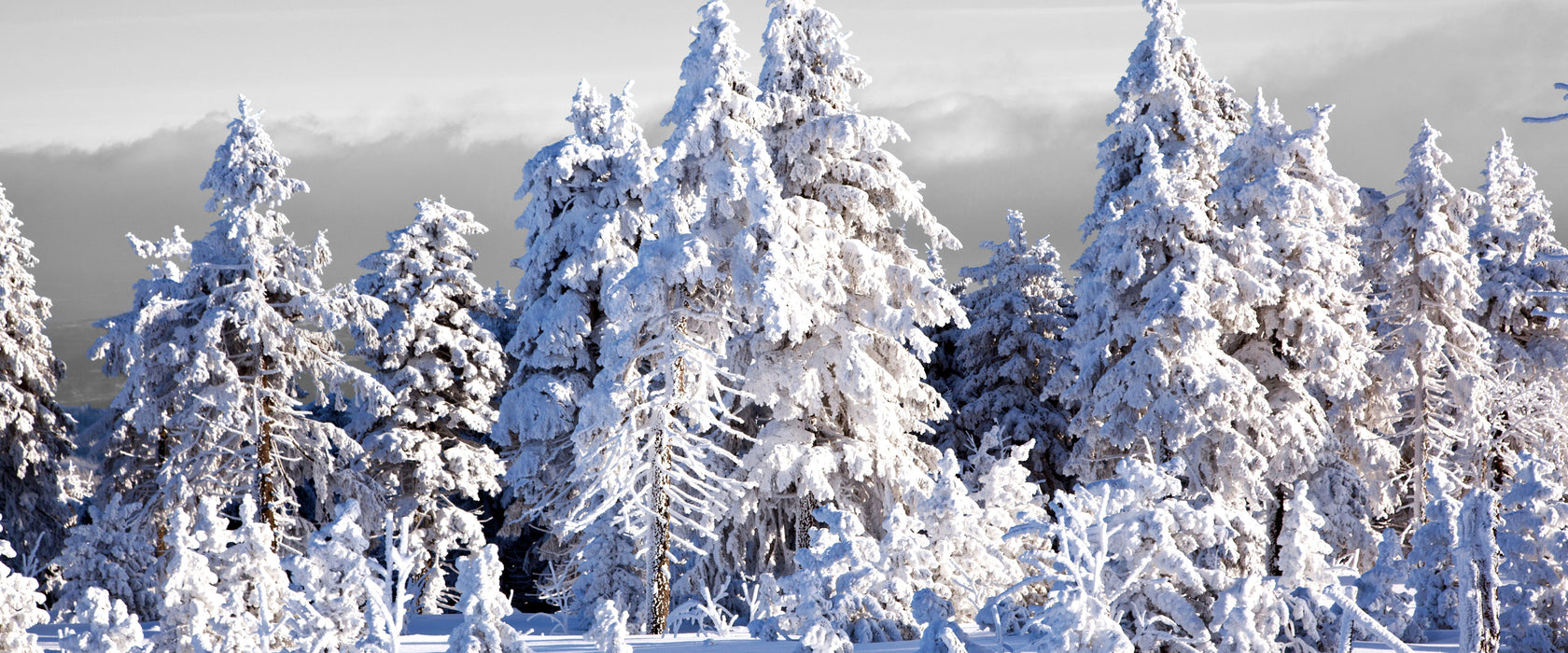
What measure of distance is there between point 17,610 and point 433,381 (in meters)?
14.3

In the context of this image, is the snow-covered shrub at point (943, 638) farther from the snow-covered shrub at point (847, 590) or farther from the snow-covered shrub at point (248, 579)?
the snow-covered shrub at point (248, 579)

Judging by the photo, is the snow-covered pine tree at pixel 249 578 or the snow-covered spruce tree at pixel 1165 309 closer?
the snow-covered pine tree at pixel 249 578

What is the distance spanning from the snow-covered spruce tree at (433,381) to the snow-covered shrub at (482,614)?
17635 mm

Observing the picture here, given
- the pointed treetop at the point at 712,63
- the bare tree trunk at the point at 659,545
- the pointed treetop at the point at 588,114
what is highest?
the pointed treetop at the point at 588,114

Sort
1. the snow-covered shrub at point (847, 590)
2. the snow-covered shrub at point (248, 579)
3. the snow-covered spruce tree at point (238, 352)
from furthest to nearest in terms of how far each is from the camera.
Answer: the snow-covered spruce tree at point (238, 352)
the snow-covered shrub at point (248, 579)
the snow-covered shrub at point (847, 590)

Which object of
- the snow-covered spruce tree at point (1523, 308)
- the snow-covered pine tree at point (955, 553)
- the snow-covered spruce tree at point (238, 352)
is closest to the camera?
the snow-covered pine tree at point (955, 553)

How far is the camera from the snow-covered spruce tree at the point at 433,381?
95.3ft

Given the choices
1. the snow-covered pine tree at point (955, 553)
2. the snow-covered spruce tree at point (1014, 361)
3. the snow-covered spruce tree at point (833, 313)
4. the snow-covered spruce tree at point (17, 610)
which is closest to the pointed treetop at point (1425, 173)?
the snow-covered spruce tree at point (1014, 361)

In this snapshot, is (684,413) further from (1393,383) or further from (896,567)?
(1393,383)

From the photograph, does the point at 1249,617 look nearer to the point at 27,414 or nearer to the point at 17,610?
the point at 17,610

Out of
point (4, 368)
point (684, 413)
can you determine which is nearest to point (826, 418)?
point (684, 413)

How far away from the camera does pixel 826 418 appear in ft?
69.4

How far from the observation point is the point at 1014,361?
1188 inches

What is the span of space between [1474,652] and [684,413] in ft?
42.8
